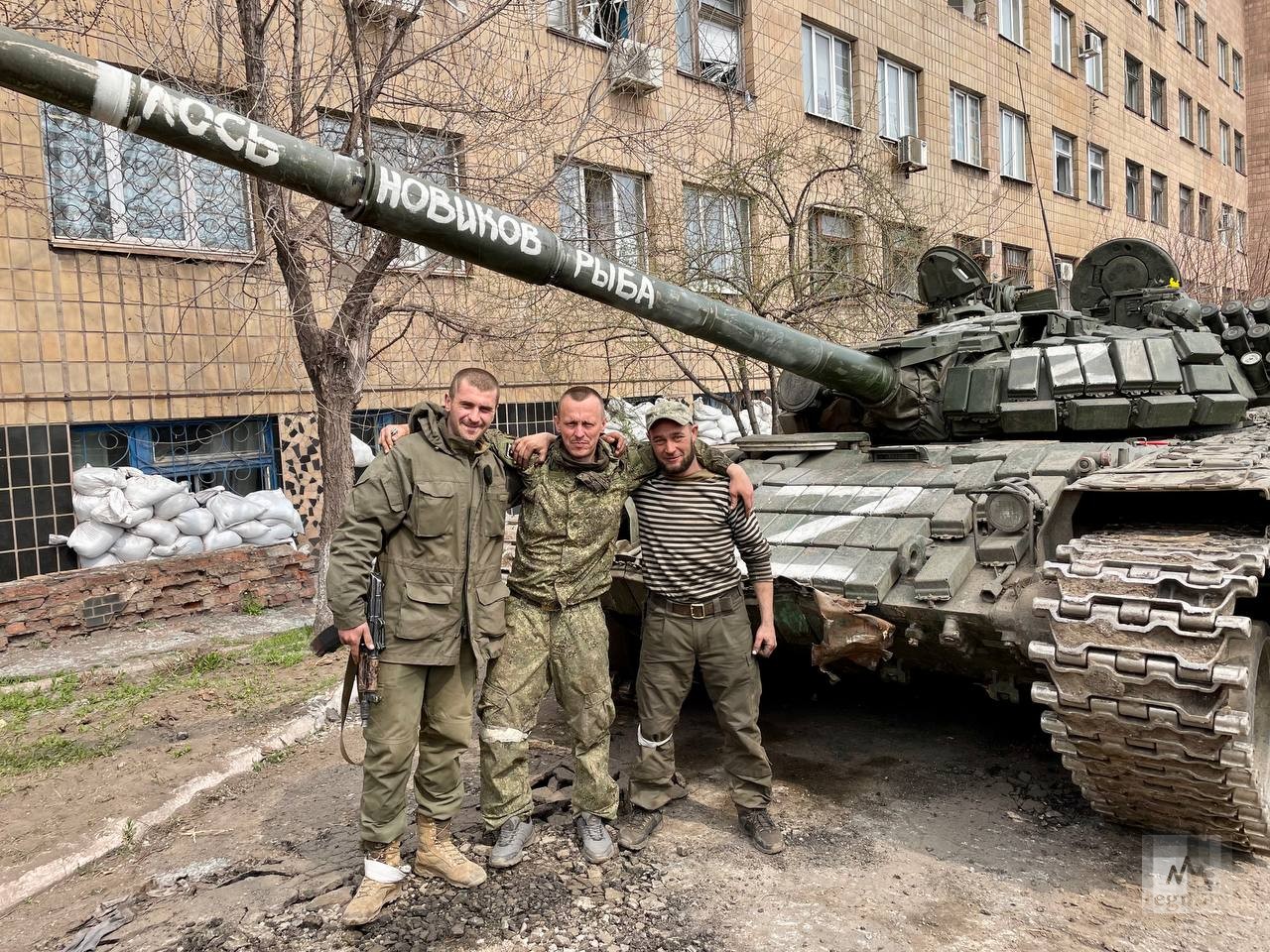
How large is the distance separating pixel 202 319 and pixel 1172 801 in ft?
26.1

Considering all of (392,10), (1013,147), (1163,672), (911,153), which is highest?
(1013,147)

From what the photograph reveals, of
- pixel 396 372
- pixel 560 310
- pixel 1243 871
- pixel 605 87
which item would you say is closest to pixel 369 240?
pixel 605 87

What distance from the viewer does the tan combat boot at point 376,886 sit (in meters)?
3.53

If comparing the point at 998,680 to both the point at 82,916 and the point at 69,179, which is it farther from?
the point at 69,179

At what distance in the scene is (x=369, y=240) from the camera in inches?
266

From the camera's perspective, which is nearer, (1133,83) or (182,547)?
(182,547)

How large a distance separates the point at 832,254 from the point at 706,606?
6.87 m

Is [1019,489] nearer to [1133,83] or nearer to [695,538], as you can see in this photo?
[695,538]

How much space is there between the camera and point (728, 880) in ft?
12.9

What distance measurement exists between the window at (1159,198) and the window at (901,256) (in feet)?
53.0

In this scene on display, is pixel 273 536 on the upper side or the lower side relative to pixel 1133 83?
lower

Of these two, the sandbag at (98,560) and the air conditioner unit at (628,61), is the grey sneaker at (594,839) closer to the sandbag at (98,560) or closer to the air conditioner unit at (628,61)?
the air conditioner unit at (628,61)

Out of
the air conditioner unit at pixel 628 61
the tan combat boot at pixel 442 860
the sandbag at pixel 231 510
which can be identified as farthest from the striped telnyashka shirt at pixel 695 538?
the sandbag at pixel 231 510

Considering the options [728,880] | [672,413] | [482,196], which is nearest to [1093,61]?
[482,196]
